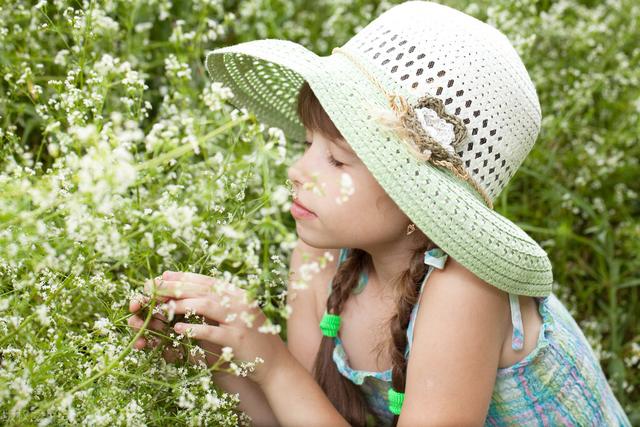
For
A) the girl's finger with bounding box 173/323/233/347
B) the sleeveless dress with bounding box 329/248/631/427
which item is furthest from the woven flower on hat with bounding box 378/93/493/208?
the girl's finger with bounding box 173/323/233/347

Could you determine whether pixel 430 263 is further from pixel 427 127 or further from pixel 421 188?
pixel 427 127

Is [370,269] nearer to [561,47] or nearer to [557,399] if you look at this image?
[557,399]

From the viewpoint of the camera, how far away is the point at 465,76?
211cm

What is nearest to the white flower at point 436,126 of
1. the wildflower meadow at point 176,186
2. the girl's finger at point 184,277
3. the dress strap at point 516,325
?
the wildflower meadow at point 176,186

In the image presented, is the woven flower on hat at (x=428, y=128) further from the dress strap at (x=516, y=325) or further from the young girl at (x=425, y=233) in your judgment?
the dress strap at (x=516, y=325)

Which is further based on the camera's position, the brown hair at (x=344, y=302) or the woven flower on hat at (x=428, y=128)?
the brown hair at (x=344, y=302)

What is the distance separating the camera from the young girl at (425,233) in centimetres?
202

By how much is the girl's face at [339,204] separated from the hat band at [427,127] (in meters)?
0.18

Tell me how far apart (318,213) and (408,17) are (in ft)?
2.09

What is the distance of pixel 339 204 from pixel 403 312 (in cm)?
44

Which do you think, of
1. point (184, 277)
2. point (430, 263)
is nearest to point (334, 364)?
point (430, 263)

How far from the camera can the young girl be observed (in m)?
2.02

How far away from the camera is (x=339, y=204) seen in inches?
85.4

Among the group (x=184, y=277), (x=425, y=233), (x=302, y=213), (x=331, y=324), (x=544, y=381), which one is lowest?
(x=331, y=324)
